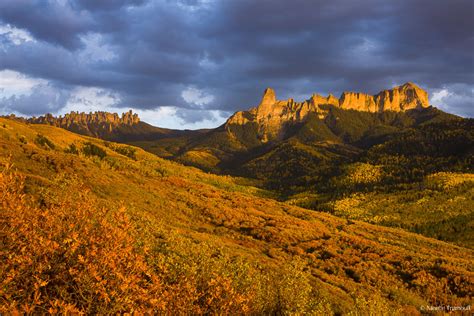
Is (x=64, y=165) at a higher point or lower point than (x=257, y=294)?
higher

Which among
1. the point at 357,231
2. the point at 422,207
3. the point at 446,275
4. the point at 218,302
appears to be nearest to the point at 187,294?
the point at 218,302

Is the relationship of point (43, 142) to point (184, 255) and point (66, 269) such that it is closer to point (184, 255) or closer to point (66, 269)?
point (184, 255)

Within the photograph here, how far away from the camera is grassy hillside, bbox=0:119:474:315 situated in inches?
368

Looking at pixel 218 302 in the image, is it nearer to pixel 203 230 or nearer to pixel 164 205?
pixel 203 230

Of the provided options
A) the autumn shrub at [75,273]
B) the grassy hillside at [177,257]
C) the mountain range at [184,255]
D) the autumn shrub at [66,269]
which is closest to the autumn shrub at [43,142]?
the mountain range at [184,255]

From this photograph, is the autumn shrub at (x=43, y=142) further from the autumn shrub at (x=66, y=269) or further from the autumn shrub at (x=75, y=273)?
the autumn shrub at (x=66, y=269)

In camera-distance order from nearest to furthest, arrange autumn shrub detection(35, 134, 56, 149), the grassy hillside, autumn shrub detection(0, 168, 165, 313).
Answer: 1. autumn shrub detection(0, 168, 165, 313)
2. the grassy hillside
3. autumn shrub detection(35, 134, 56, 149)

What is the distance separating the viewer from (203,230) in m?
44.3

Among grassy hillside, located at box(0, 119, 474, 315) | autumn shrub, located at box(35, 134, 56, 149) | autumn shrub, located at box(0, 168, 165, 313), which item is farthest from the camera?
autumn shrub, located at box(35, 134, 56, 149)

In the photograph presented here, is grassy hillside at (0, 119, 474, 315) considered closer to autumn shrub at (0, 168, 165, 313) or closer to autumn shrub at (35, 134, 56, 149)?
autumn shrub at (0, 168, 165, 313)

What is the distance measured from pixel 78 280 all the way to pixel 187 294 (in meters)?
3.96

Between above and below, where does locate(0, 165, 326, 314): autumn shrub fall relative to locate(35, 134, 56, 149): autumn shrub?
below

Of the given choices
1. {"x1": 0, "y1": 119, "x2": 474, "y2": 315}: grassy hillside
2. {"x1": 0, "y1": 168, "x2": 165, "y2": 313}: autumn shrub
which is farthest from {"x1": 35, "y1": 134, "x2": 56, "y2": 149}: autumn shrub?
{"x1": 0, "y1": 168, "x2": 165, "y2": 313}: autumn shrub

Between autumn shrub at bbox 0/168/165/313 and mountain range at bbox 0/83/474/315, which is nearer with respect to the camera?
autumn shrub at bbox 0/168/165/313
